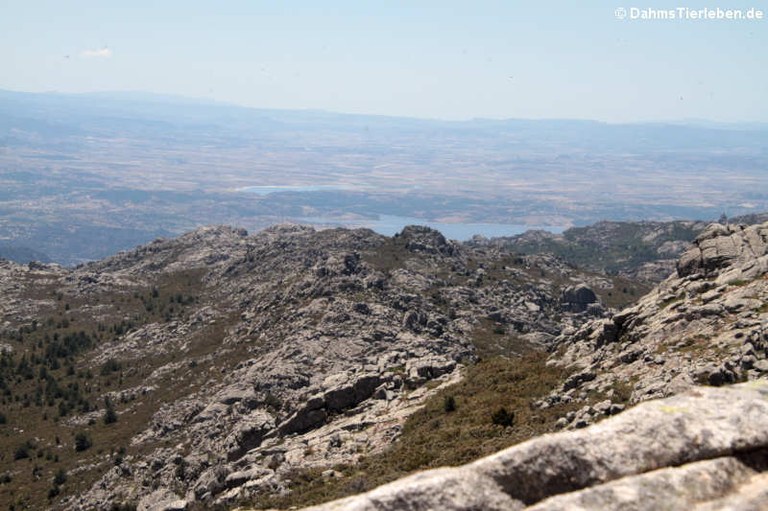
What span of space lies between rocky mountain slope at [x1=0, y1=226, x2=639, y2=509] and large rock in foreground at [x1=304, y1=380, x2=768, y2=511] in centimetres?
2426

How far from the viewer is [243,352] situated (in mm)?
84562

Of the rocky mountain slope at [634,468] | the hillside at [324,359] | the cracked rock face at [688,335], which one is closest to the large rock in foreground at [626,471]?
the rocky mountain slope at [634,468]

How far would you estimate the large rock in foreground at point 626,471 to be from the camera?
38.6 ft

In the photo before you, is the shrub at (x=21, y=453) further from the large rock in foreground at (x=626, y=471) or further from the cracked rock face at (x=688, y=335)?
the large rock in foreground at (x=626, y=471)

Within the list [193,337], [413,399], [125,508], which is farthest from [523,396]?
[193,337]

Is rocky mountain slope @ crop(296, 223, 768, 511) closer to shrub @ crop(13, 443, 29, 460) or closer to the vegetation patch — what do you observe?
the vegetation patch

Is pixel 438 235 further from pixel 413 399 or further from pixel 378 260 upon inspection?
pixel 413 399

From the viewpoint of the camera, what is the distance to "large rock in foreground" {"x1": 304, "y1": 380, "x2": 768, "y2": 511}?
1177 centimetres

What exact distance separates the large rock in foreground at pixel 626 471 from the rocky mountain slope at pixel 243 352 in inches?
955

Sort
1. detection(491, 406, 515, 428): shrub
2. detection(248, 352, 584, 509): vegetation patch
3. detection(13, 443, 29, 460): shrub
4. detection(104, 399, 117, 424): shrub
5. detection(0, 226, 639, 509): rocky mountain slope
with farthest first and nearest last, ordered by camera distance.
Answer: detection(104, 399, 117, 424): shrub, detection(13, 443, 29, 460): shrub, detection(0, 226, 639, 509): rocky mountain slope, detection(491, 406, 515, 428): shrub, detection(248, 352, 584, 509): vegetation patch

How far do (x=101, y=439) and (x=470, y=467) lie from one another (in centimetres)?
6915

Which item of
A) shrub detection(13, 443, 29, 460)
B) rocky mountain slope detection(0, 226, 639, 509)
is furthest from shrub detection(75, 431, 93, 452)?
shrub detection(13, 443, 29, 460)

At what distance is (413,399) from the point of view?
153 ft

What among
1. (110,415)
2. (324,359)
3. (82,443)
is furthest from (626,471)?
(110,415)
